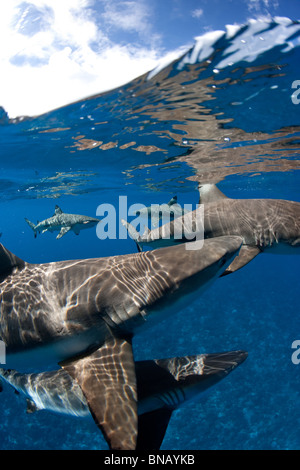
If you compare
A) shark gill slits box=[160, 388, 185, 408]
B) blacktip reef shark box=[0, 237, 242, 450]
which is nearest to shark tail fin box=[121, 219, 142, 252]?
blacktip reef shark box=[0, 237, 242, 450]

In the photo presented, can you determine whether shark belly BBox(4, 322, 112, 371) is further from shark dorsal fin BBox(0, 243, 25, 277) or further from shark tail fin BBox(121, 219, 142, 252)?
shark tail fin BBox(121, 219, 142, 252)

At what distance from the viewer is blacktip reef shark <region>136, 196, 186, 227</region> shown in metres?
12.9

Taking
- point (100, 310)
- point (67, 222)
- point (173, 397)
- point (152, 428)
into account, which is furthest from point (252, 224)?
point (67, 222)

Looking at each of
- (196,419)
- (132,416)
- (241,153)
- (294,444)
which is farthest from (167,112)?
(294,444)

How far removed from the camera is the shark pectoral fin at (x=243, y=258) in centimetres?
449

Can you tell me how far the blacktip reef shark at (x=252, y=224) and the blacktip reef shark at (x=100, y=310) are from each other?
173cm

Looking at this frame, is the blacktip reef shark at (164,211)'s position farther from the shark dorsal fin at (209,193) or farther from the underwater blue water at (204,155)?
the shark dorsal fin at (209,193)

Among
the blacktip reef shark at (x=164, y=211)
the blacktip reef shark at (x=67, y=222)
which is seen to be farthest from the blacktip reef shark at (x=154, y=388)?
the blacktip reef shark at (x=67, y=222)

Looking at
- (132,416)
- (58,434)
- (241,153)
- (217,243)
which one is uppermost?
(241,153)

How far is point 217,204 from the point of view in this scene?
625 centimetres

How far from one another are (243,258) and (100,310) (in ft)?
8.97

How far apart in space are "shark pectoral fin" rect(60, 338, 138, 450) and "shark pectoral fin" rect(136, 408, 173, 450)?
175 centimetres
